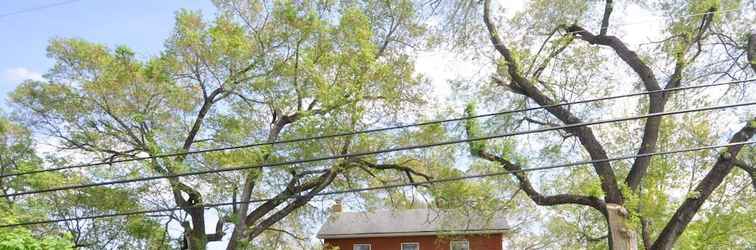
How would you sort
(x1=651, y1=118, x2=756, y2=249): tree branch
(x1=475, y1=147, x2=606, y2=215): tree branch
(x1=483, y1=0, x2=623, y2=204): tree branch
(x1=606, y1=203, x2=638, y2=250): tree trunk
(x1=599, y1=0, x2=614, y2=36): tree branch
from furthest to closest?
1. (x1=599, y1=0, x2=614, y2=36): tree branch
2. (x1=475, y1=147, x2=606, y2=215): tree branch
3. (x1=483, y1=0, x2=623, y2=204): tree branch
4. (x1=651, y1=118, x2=756, y2=249): tree branch
5. (x1=606, y1=203, x2=638, y2=250): tree trunk

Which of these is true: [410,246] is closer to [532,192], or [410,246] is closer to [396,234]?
[396,234]

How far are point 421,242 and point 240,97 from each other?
10.1m

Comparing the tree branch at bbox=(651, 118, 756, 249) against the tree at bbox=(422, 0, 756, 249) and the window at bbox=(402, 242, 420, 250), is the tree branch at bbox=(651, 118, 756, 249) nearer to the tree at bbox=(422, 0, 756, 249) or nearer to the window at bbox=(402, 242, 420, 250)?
the tree at bbox=(422, 0, 756, 249)

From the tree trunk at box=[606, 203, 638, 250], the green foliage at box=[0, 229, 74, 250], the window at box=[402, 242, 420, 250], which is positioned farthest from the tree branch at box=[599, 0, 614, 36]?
the green foliage at box=[0, 229, 74, 250]

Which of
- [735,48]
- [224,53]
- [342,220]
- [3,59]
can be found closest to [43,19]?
[3,59]

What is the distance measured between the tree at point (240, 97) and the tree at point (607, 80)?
295 cm

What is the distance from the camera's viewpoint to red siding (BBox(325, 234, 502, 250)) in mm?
22359

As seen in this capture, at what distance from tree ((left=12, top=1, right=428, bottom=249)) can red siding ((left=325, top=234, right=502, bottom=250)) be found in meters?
6.22

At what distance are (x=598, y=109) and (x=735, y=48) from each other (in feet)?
11.0

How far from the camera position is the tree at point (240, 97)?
1588 cm

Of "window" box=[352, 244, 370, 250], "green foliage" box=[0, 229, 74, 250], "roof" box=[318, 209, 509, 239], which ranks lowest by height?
"green foliage" box=[0, 229, 74, 250]

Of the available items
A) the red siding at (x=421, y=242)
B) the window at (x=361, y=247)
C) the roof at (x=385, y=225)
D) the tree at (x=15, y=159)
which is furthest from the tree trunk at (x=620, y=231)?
the tree at (x=15, y=159)

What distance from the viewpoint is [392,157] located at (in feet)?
56.8

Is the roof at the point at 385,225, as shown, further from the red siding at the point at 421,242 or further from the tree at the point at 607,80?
the tree at the point at 607,80
